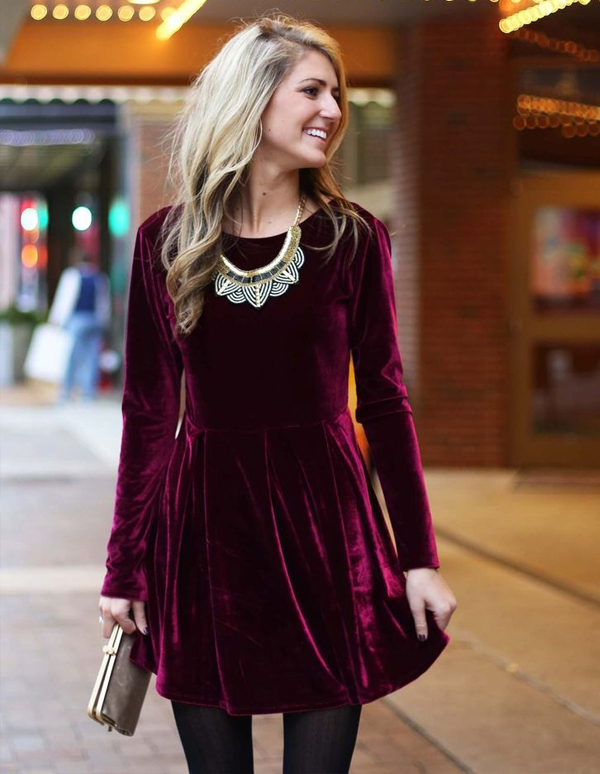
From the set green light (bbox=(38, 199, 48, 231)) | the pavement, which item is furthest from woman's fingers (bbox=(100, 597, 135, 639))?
green light (bbox=(38, 199, 48, 231))

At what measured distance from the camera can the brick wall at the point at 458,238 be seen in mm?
11312

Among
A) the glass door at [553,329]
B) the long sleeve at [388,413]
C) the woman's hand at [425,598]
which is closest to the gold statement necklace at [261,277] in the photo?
the long sleeve at [388,413]

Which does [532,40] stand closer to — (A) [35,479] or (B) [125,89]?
(B) [125,89]

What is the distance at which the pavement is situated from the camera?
4.43 m

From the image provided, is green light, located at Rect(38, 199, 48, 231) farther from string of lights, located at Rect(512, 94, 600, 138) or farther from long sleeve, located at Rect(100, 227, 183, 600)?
long sleeve, located at Rect(100, 227, 183, 600)

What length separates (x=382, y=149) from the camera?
44.3ft

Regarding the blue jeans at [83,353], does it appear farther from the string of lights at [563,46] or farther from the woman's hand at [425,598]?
the woman's hand at [425,598]

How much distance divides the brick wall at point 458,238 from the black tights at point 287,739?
891 centimetres

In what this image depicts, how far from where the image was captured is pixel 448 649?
19.0 feet

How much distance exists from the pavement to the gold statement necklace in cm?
225

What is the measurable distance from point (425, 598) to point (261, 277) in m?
0.63

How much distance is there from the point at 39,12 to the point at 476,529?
217 inches

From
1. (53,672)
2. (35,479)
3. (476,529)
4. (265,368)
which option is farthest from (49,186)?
(265,368)

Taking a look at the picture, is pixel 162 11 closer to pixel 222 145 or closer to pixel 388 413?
pixel 222 145
